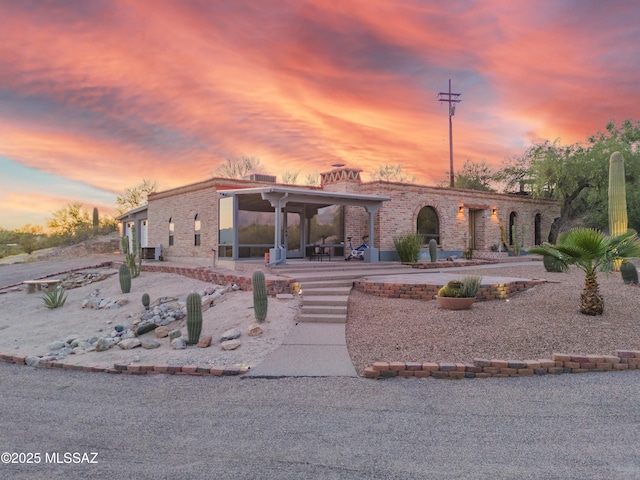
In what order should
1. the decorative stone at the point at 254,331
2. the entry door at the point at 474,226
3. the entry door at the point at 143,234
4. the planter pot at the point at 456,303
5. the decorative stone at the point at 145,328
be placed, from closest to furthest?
the decorative stone at the point at 254,331 < the planter pot at the point at 456,303 < the decorative stone at the point at 145,328 < the entry door at the point at 474,226 < the entry door at the point at 143,234

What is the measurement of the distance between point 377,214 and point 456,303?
30.8 ft

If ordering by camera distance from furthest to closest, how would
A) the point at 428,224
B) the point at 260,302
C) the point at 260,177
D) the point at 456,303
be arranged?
the point at 428,224
the point at 260,177
the point at 456,303
the point at 260,302

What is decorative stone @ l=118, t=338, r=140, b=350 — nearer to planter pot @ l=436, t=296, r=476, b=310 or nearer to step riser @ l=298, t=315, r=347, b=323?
step riser @ l=298, t=315, r=347, b=323

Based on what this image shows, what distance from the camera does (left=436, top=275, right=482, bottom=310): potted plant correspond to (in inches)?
309

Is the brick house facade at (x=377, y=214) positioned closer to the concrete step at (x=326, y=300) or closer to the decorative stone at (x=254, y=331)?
the concrete step at (x=326, y=300)

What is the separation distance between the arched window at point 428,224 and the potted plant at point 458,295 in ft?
34.8

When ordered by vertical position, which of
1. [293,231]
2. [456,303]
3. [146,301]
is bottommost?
[146,301]

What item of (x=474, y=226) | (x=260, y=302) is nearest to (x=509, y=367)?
(x=260, y=302)

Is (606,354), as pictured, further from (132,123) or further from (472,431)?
(132,123)

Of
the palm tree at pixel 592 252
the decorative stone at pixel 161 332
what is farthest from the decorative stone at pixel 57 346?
the palm tree at pixel 592 252

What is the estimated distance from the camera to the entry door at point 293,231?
16.0 metres

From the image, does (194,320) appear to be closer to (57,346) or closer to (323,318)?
(323,318)

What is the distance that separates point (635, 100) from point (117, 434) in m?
18.8

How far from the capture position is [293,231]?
53.2 feet
